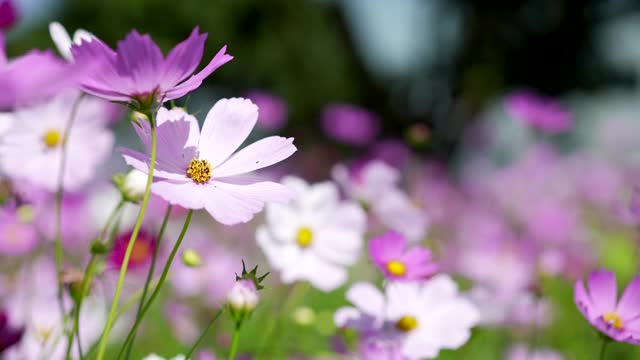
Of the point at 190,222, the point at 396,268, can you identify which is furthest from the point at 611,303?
the point at 190,222

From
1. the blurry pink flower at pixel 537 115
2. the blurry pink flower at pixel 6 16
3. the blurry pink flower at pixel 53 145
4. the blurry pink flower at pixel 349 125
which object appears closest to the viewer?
the blurry pink flower at pixel 6 16

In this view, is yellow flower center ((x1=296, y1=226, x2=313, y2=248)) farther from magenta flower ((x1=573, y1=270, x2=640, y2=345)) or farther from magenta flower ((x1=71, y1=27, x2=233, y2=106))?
magenta flower ((x1=71, y1=27, x2=233, y2=106))

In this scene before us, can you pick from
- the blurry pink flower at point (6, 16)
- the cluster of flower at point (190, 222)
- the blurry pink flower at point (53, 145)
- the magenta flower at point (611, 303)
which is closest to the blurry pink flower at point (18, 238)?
the cluster of flower at point (190, 222)

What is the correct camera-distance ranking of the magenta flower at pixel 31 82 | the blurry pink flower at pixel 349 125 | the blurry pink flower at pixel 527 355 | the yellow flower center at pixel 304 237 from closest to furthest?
the magenta flower at pixel 31 82
the yellow flower center at pixel 304 237
the blurry pink flower at pixel 527 355
the blurry pink flower at pixel 349 125

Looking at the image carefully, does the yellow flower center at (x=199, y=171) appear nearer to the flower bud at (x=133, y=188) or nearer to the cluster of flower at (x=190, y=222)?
the cluster of flower at (x=190, y=222)

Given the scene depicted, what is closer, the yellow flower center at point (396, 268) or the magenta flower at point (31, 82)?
the magenta flower at point (31, 82)

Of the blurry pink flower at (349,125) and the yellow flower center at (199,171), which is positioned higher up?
the blurry pink flower at (349,125)

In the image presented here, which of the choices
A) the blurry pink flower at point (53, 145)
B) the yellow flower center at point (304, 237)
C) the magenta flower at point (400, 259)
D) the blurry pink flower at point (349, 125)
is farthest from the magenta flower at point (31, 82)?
the blurry pink flower at point (349, 125)

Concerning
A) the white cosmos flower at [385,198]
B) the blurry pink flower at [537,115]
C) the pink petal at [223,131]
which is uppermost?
the blurry pink flower at [537,115]
